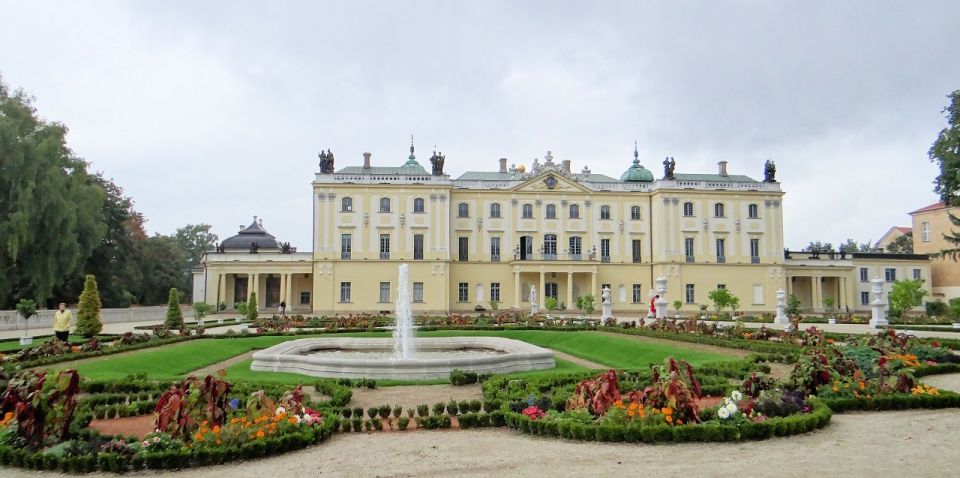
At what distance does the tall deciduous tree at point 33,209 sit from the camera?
31.9m

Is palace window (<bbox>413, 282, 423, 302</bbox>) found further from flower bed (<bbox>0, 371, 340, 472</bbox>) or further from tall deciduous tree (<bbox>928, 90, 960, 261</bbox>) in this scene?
flower bed (<bbox>0, 371, 340, 472</bbox>)

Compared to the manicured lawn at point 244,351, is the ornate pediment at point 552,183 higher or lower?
higher

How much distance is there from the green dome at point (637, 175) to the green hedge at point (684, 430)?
1708 inches

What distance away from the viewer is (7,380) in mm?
9172

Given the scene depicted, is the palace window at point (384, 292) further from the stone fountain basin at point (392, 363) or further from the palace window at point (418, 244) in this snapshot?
the stone fountain basin at point (392, 363)

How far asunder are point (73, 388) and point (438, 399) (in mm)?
5517

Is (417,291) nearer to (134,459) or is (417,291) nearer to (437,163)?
(437,163)

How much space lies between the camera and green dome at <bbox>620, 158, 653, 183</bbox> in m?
50.2

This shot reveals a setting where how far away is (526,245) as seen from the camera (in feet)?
154

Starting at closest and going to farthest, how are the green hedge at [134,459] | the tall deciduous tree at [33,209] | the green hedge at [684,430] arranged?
the green hedge at [134,459]
the green hedge at [684,430]
the tall deciduous tree at [33,209]

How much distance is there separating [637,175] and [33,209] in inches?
1506

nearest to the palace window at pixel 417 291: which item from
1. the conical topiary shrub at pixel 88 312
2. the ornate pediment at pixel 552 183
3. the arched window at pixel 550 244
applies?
the arched window at pixel 550 244

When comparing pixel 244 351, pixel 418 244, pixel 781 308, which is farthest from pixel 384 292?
pixel 781 308

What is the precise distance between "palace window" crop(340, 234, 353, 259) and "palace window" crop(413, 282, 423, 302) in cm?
488
